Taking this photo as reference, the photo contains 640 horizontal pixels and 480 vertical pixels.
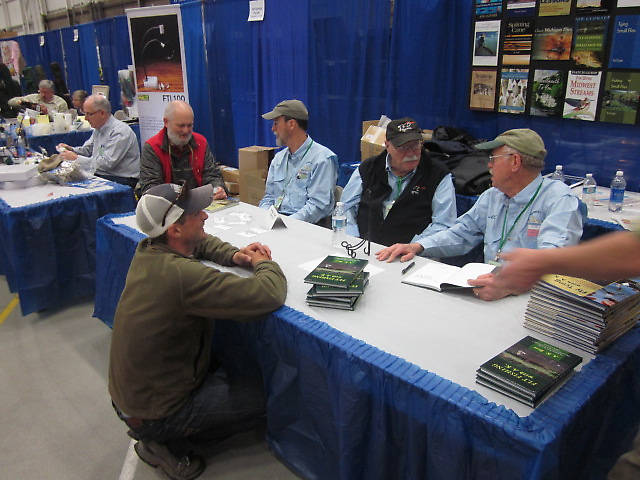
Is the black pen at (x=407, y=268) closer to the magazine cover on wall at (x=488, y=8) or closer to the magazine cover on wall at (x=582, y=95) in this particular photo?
the magazine cover on wall at (x=582, y=95)

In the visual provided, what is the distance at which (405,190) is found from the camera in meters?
2.65

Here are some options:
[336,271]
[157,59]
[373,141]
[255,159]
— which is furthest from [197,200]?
[157,59]

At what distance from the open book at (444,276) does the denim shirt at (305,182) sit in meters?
1.26

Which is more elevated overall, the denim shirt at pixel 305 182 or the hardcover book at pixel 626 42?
the hardcover book at pixel 626 42

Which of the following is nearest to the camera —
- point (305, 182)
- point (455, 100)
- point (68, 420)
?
point (68, 420)

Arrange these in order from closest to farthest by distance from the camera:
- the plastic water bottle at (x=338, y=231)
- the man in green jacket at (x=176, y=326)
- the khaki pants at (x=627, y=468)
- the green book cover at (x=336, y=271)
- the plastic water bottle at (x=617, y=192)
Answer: the khaki pants at (x=627, y=468) < the man in green jacket at (x=176, y=326) < the green book cover at (x=336, y=271) < the plastic water bottle at (x=338, y=231) < the plastic water bottle at (x=617, y=192)

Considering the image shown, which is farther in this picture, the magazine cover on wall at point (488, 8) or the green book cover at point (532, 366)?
the magazine cover on wall at point (488, 8)

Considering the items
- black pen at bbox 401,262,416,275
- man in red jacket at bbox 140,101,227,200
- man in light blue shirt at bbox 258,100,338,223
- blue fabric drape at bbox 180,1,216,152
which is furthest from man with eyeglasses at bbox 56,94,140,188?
black pen at bbox 401,262,416,275

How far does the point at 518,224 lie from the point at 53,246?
294 centimetres

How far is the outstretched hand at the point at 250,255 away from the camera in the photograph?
2.04 metres

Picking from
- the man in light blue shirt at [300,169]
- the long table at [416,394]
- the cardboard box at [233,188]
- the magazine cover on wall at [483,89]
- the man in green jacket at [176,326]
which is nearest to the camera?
the long table at [416,394]

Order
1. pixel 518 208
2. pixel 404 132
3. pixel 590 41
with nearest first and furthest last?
1. pixel 518 208
2. pixel 404 132
3. pixel 590 41

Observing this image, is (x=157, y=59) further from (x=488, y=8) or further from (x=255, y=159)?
(x=488, y=8)

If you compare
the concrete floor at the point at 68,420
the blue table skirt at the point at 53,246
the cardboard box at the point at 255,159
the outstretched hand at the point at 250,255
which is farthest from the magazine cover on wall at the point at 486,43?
the concrete floor at the point at 68,420
